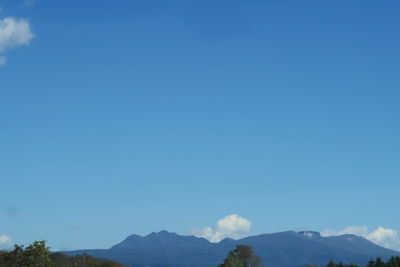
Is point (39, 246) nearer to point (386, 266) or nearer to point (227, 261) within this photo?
point (227, 261)

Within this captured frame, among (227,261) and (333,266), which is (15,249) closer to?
(227,261)

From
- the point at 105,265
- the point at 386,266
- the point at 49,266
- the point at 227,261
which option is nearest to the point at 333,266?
the point at 386,266

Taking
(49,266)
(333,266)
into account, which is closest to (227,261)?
(333,266)

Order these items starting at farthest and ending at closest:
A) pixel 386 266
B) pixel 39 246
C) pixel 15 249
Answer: pixel 386 266, pixel 15 249, pixel 39 246

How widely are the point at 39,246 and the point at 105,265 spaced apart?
229ft

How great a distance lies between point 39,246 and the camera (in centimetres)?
13012

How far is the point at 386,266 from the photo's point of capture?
170 m

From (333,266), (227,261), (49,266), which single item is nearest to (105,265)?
(227,261)

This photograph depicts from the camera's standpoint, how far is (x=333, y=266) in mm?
194875

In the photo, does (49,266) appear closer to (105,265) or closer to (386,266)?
(105,265)

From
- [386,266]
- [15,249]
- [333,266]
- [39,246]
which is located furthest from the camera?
[333,266]

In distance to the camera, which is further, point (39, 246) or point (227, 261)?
point (227, 261)

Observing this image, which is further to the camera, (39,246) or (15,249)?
(15,249)

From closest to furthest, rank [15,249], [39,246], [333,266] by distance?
1. [39,246]
2. [15,249]
3. [333,266]
